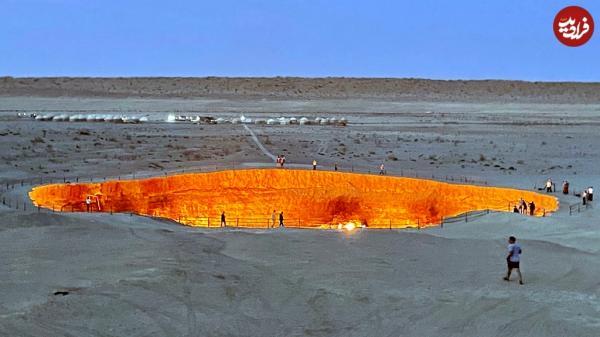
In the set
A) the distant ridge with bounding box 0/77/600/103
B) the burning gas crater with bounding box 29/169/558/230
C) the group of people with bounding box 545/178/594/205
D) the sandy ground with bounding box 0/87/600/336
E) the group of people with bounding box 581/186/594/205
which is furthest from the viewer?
the distant ridge with bounding box 0/77/600/103

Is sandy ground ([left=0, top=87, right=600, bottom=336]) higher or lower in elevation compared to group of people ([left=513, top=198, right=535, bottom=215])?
lower

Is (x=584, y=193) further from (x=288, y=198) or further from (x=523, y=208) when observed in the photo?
(x=288, y=198)

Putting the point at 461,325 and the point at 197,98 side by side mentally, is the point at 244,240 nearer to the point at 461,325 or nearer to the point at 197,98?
the point at 461,325

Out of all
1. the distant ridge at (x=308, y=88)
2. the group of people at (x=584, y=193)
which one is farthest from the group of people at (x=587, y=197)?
the distant ridge at (x=308, y=88)

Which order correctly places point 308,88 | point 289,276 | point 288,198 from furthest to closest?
point 308,88
point 288,198
point 289,276

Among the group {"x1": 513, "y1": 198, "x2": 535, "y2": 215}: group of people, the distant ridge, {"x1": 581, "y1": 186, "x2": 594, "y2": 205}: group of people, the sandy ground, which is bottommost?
the sandy ground

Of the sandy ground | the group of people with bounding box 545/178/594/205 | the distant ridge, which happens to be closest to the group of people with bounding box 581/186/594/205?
the group of people with bounding box 545/178/594/205

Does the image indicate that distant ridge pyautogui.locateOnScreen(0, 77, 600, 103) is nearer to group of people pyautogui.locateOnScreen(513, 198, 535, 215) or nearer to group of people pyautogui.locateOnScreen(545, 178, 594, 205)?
group of people pyautogui.locateOnScreen(545, 178, 594, 205)

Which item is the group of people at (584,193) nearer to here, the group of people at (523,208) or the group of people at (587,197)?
the group of people at (587,197)

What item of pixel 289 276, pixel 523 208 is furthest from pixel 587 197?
pixel 289 276

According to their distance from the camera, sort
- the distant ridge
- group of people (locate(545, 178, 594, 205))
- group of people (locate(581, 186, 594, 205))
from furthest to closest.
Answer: the distant ridge → group of people (locate(545, 178, 594, 205)) → group of people (locate(581, 186, 594, 205))
